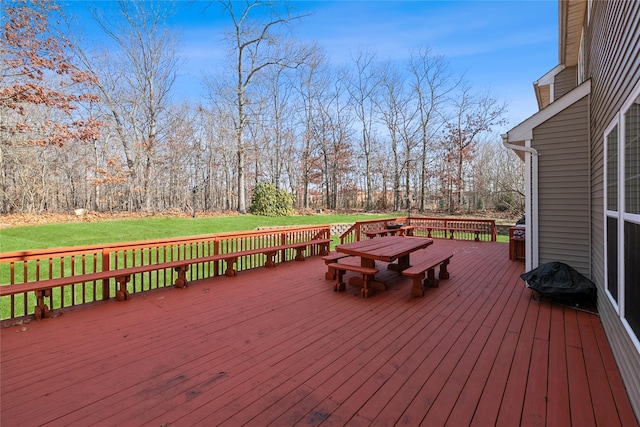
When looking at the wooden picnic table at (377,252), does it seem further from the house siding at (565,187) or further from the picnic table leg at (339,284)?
the house siding at (565,187)

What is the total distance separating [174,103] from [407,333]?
727 inches

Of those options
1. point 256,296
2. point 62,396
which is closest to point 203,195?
point 256,296

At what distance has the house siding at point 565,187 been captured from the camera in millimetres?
4145

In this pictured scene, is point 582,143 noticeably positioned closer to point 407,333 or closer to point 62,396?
point 407,333

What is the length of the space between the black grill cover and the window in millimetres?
1083

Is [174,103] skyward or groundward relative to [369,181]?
skyward

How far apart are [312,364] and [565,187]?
4.38 metres

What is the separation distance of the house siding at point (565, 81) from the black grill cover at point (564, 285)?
480 cm

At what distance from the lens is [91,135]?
35.6ft

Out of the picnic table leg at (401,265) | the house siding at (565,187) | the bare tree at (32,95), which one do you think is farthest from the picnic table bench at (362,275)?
the bare tree at (32,95)

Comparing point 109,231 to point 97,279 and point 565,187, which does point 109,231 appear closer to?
point 97,279

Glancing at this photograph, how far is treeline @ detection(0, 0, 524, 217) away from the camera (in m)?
10.6

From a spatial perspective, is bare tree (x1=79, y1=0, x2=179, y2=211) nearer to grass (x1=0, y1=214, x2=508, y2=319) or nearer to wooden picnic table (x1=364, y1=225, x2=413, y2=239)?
grass (x1=0, y1=214, x2=508, y2=319)

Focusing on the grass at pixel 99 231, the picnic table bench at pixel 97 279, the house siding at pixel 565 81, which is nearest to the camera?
the picnic table bench at pixel 97 279
